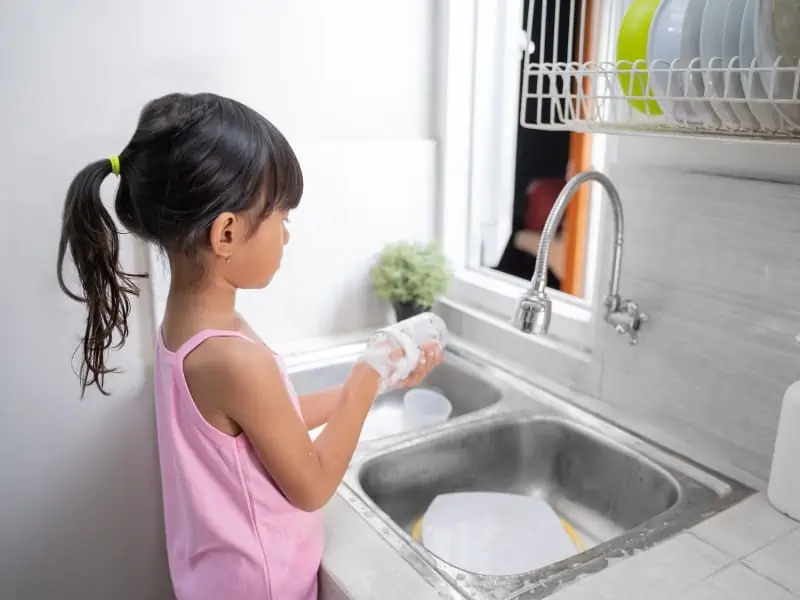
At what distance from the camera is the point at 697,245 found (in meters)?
1.05

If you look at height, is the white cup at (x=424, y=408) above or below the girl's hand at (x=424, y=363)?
below

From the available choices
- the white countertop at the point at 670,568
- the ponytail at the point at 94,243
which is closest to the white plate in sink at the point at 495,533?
the white countertop at the point at 670,568

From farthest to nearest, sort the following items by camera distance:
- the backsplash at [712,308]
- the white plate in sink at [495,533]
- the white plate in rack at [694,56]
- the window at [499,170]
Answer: the window at [499,170] < the white plate in sink at [495,533] < the backsplash at [712,308] < the white plate in rack at [694,56]

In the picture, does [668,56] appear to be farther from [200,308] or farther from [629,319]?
[200,308]

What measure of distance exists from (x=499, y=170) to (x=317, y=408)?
89cm

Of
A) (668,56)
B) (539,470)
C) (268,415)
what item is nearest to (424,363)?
(268,415)

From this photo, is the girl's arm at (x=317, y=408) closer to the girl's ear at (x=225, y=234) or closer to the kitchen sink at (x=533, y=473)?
the kitchen sink at (x=533, y=473)

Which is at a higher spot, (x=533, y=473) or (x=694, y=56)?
(x=694, y=56)

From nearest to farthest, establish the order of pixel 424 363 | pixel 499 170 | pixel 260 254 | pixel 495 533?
pixel 260 254, pixel 424 363, pixel 495 533, pixel 499 170

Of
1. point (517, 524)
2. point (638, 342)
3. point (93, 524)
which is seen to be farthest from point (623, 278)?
point (93, 524)

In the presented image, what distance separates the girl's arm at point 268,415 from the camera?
0.77 m

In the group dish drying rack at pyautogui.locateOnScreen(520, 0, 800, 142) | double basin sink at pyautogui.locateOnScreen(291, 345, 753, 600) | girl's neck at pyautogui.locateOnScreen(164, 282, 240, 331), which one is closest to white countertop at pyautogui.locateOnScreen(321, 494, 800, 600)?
double basin sink at pyautogui.locateOnScreen(291, 345, 753, 600)

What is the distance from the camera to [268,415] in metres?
0.78

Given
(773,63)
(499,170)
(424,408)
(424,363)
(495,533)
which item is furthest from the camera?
(499,170)
